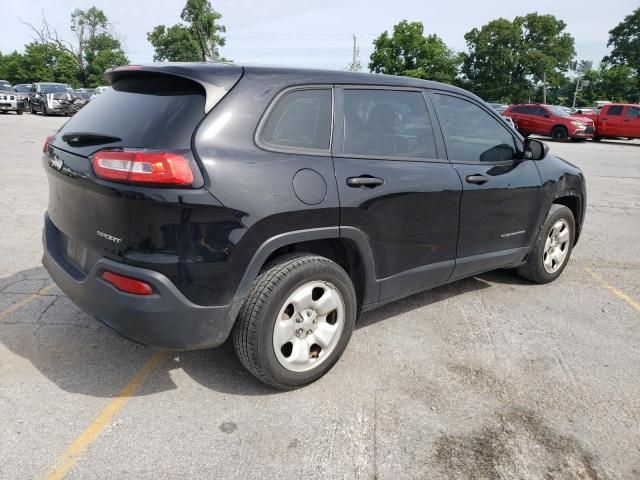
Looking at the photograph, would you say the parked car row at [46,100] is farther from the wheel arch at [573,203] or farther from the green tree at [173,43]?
the green tree at [173,43]

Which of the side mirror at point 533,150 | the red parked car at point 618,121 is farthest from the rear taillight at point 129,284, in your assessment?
the red parked car at point 618,121

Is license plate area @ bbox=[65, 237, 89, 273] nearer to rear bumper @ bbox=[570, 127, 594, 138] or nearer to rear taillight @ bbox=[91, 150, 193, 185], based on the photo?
rear taillight @ bbox=[91, 150, 193, 185]

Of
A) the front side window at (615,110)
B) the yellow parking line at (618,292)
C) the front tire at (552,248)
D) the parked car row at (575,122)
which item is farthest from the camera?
the front side window at (615,110)

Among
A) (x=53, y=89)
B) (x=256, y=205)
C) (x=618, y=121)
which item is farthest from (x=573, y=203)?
(x=53, y=89)

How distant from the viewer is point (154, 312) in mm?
2352

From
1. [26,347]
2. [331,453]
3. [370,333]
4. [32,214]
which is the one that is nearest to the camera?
[331,453]

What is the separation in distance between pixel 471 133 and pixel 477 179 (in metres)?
0.37

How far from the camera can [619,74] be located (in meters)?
58.3

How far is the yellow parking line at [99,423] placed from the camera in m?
2.20

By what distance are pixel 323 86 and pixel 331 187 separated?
60 cm

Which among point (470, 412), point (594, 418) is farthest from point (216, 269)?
point (594, 418)

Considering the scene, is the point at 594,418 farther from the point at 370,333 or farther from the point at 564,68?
the point at 564,68

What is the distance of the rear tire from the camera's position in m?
22.3

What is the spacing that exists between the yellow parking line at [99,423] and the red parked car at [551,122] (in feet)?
74.1
